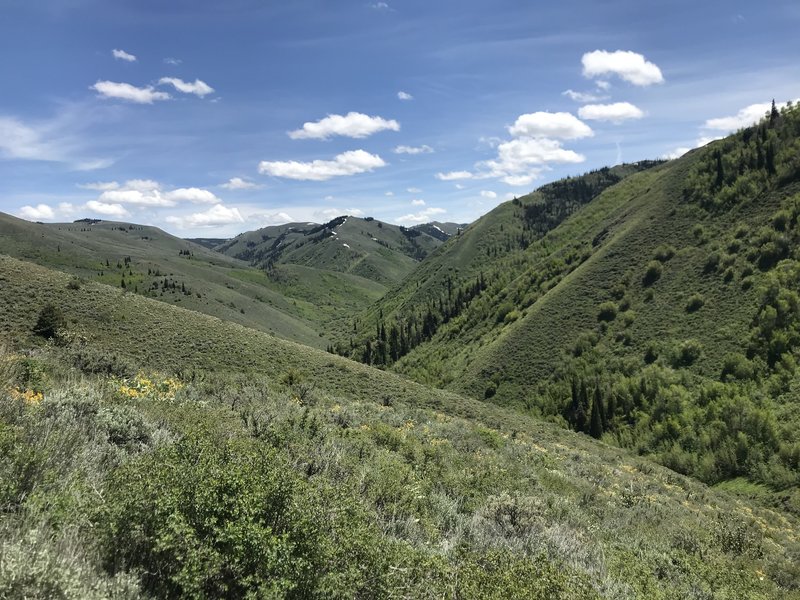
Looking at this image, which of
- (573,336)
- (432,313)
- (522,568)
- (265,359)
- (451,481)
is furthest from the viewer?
(432,313)

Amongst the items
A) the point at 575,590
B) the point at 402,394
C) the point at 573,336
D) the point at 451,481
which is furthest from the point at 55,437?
the point at 573,336

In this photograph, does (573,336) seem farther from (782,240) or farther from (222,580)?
(222,580)

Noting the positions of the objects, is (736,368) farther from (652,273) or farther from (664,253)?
(664,253)

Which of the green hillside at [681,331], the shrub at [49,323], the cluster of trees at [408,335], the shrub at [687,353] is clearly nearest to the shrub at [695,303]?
the green hillside at [681,331]

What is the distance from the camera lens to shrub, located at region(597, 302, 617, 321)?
81.7 m

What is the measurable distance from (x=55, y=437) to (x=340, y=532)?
16.6 ft

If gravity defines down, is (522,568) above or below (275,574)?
below

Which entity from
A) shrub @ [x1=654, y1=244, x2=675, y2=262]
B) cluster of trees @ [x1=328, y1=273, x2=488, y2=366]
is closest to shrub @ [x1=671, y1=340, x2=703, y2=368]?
shrub @ [x1=654, y1=244, x2=675, y2=262]

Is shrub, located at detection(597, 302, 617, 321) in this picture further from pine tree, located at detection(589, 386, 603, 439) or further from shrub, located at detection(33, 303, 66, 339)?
shrub, located at detection(33, 303, 66, 339)

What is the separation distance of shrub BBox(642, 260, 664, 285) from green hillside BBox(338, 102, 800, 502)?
11.7 inches

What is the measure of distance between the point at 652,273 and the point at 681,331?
17625 mm

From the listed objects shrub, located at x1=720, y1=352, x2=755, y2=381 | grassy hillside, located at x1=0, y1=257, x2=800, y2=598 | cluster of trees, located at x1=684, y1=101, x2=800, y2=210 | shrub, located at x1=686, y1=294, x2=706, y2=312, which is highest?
cluster of trees, located at x1=684, y1=101, x2=800, y2=210

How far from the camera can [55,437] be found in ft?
23.2

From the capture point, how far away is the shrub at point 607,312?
268 feet
